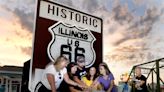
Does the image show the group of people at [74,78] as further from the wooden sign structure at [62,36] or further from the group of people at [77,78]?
the wooden sign structure at [62,36]

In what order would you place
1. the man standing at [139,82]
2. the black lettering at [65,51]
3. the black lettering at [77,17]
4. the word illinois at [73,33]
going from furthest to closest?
the man standing at [139,82]
the black lettering at [77,17]
the word illinois at [73,33]
the black lettering at [65,51]

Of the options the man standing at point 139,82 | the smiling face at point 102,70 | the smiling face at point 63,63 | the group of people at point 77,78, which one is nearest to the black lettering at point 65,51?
the group of people at point 77,78

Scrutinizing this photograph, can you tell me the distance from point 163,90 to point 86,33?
2.56 m

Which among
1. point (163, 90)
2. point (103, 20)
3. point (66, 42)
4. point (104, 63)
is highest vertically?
point (103, 20)

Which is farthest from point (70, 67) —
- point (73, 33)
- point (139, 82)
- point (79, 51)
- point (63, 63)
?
point (139, 82)

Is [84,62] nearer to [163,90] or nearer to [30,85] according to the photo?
[30,85]

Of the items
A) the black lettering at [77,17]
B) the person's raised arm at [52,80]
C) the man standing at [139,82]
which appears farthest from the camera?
the man standing at [139,82]

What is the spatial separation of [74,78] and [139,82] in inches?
77.1

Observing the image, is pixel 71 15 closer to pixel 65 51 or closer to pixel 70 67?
pixel 65 51

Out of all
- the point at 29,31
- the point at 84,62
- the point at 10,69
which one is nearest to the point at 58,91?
the point at 84,62

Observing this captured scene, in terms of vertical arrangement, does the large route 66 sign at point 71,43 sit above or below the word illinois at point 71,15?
below

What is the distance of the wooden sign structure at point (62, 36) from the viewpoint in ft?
21.4

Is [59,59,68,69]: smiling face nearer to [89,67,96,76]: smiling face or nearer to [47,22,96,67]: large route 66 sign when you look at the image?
[47,22,96,67]: large route 66 sign

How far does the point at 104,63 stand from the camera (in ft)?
25.4
